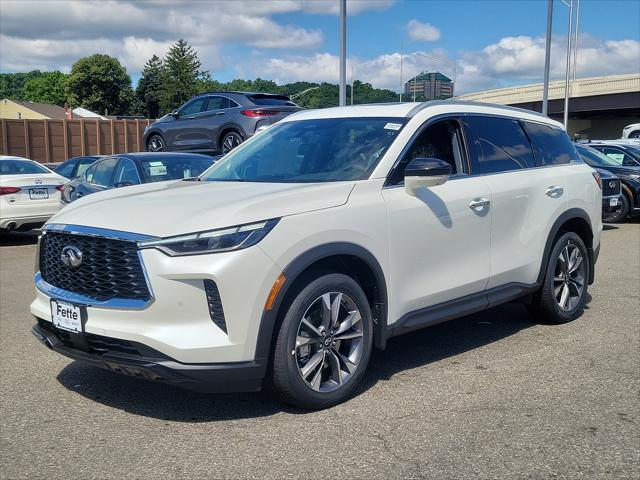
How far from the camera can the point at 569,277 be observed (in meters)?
6.39

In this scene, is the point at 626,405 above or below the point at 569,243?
below

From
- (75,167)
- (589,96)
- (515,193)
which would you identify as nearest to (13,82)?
(589,96)

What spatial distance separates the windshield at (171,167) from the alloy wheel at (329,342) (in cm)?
595

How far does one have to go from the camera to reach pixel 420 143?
5.04 meters

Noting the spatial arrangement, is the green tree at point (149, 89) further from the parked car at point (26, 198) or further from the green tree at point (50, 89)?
the parked car at point (26, 198)

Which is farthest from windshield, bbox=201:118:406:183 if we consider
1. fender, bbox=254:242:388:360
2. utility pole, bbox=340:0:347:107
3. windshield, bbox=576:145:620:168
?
windshield, bbox=576:145:620:168

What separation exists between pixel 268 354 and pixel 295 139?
2002 millimetres

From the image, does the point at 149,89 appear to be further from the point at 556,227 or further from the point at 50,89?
the point at 556,227

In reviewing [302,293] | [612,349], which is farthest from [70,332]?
[612,349]

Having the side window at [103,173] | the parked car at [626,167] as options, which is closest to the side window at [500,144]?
the side window at [103,173]

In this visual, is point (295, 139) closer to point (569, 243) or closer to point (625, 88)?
point (569, 243)

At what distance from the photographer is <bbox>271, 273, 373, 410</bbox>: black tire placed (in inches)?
157

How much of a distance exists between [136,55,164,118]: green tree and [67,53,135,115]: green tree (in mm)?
7004

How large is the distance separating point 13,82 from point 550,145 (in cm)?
16621
